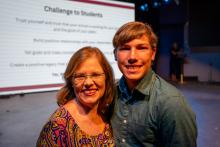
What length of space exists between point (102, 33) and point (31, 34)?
1.32 m

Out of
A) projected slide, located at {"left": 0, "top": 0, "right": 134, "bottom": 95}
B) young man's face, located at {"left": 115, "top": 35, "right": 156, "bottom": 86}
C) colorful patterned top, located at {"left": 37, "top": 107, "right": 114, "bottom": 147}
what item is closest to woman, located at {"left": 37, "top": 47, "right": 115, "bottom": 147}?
colorful patterned top, located at {"left": 37, "top": 107, "right": 114, "bottom": 147}

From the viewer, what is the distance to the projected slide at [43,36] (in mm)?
A: 4121

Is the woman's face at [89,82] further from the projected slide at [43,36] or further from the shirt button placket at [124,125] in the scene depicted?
the projected slide at [43,36]

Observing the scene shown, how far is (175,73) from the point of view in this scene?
7598mm

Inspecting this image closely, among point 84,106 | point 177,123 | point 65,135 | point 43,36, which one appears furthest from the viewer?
point 43,36

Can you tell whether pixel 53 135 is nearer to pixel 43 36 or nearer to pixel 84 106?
pixel 84 106

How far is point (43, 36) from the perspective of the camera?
14.4ft

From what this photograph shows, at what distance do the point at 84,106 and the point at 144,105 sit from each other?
0.30m

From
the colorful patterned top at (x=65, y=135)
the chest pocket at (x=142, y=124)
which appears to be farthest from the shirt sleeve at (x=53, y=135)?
the chest pocket at (x=142, y=124)

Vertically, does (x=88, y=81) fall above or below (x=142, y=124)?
above

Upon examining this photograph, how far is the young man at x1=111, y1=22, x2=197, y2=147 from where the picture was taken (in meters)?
1.04

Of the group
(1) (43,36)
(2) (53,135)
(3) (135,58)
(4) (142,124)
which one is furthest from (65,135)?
(1) (43,36)

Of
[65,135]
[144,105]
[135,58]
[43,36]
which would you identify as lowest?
[65,135]

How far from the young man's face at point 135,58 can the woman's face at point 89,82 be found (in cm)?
11
